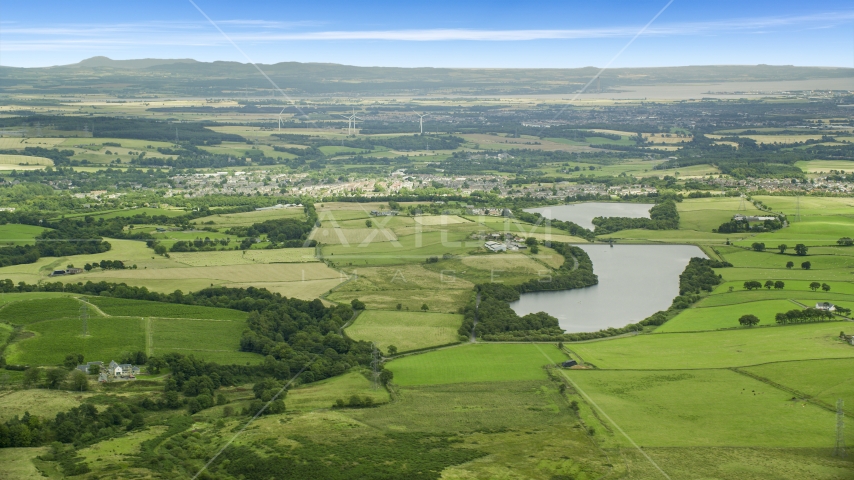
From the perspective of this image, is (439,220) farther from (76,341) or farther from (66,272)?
(76,341)

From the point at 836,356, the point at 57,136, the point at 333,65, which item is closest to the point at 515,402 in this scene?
the point at 836,356

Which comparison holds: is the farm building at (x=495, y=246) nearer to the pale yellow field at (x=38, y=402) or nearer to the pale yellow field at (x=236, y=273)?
the pale yellow field at (x=236, y=273)

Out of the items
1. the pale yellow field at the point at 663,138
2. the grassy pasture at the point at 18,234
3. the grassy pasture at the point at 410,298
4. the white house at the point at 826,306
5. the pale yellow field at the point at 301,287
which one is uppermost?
the pale yellow field at the point at 663,138

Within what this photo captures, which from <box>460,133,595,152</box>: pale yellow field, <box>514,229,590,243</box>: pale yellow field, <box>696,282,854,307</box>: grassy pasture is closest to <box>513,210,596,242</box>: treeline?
<box>514,229,590,243</box>: pale yellow field

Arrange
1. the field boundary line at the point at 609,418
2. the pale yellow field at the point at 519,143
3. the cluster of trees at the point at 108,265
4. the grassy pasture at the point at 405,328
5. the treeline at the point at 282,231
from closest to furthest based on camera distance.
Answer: the field boundary line at the point at 609,418 → the grassy pasture at the point at 405,328 → the cluster of trees at the point at 108,265 → the treeline at the point at 282,231 → the pale yellow field at the point at 519,143

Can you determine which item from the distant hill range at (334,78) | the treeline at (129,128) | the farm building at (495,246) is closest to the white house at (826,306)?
the farm building at (495,246)

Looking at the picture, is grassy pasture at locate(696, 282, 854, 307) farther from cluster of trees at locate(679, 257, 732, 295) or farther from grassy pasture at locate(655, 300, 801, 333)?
cluster of trees at locate(679, 257, 732, 295)

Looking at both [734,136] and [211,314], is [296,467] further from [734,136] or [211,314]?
[734,136]
